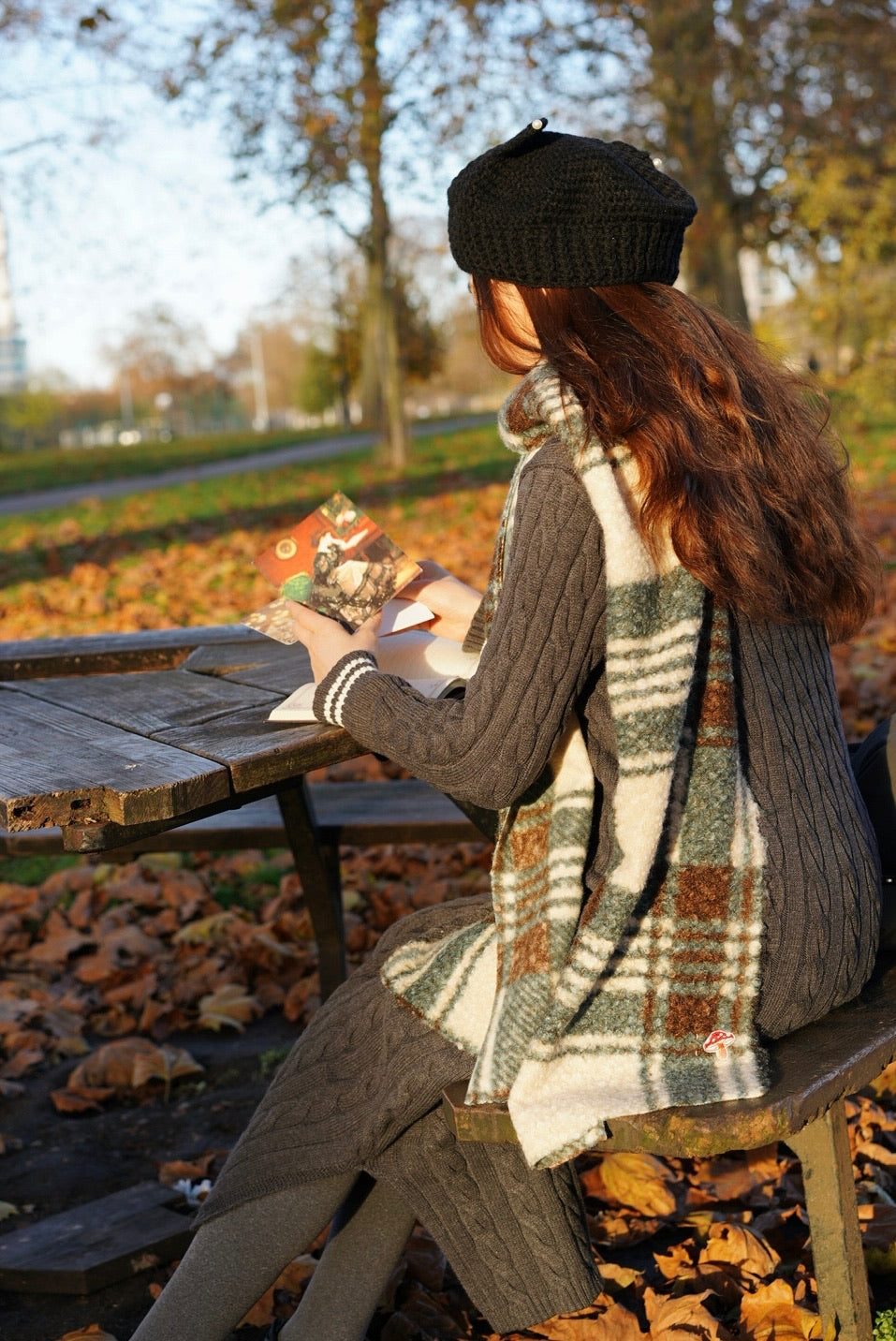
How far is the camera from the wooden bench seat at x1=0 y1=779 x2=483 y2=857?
3.10 m

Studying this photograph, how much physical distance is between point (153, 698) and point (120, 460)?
20923 mm

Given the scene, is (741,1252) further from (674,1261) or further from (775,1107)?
(775,1107)

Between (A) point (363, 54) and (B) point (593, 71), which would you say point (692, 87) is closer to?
(B) point (593, 71)

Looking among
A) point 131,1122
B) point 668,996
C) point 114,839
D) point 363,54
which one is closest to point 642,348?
point 668,996

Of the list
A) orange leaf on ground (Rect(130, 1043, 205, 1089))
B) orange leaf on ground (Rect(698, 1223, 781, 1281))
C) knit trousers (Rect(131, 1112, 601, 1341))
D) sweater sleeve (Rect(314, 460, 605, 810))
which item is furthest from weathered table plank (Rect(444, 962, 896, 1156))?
orange leaf on ground (Rect(130, 1043, 205, 1089))

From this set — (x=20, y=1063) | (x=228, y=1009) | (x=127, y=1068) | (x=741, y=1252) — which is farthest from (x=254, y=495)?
(x=741, y=1252)

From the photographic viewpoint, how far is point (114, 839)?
72.7 inches

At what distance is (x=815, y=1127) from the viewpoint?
5.80 feet

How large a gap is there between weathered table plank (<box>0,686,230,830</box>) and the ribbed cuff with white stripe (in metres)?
0.17

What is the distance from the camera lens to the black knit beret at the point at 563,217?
5.86 feet

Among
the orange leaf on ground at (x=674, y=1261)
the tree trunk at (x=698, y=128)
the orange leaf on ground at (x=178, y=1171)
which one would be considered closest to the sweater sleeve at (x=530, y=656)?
the orange leaf on ground at (x=674, y=1261)

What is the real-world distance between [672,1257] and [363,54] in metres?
13.0

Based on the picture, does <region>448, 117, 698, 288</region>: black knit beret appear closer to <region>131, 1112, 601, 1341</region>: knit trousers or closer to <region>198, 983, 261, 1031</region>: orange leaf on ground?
<region>131, 1112, 601, 1341</region>: knit trousers

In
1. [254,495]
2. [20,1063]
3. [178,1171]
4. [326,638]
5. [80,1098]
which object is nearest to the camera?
[326,638]
